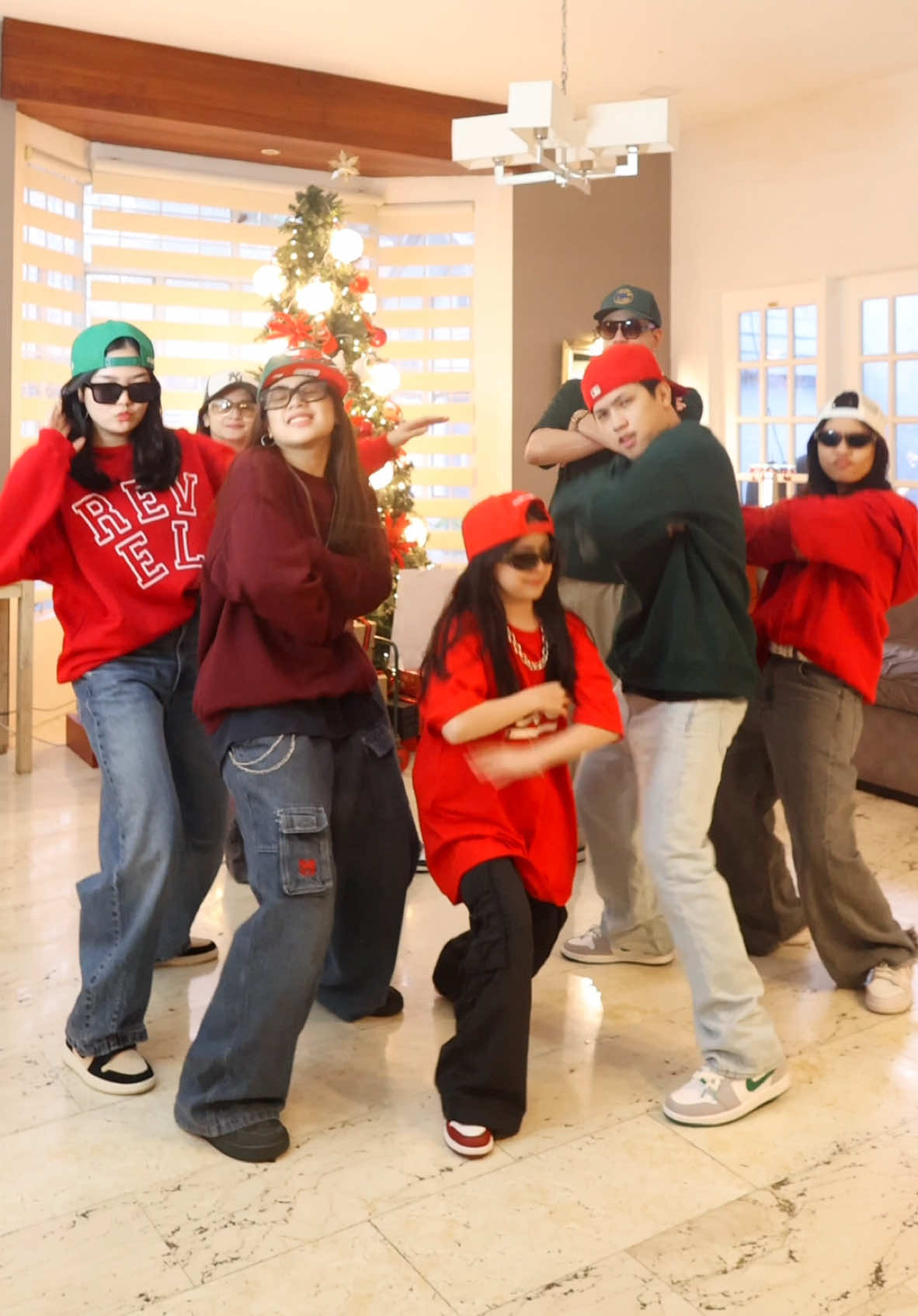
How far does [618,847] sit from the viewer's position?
323cm

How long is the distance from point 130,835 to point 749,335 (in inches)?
224

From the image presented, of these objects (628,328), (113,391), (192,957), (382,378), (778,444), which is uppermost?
(382,378)

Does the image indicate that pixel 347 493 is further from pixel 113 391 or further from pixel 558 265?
pixel 558 265

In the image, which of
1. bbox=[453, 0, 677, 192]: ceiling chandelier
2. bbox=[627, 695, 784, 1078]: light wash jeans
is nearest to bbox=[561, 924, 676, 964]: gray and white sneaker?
bbox=[627, 695, 784, 1078]: light wash jeans

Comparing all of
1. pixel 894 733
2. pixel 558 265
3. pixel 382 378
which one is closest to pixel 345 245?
pixel 382 378

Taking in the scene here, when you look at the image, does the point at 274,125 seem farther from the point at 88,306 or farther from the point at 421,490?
the point at 421,490

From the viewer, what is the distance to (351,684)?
8.36ft

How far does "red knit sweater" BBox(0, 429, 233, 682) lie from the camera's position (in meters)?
2.62

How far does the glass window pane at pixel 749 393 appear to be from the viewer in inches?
289

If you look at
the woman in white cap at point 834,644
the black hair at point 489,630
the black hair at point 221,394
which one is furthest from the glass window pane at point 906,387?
the black hair at point 489,630

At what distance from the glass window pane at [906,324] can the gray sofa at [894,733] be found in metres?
2.19

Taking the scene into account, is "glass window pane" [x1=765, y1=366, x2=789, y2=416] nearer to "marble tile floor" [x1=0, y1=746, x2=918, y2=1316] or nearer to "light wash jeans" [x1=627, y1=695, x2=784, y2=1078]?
"marble tile floor" [x1=0, y1=746, x2=918, y2=1316]

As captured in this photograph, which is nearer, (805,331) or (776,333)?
(805,331)

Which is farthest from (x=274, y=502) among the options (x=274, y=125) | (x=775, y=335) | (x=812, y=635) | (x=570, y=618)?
(x=775, y=335)
